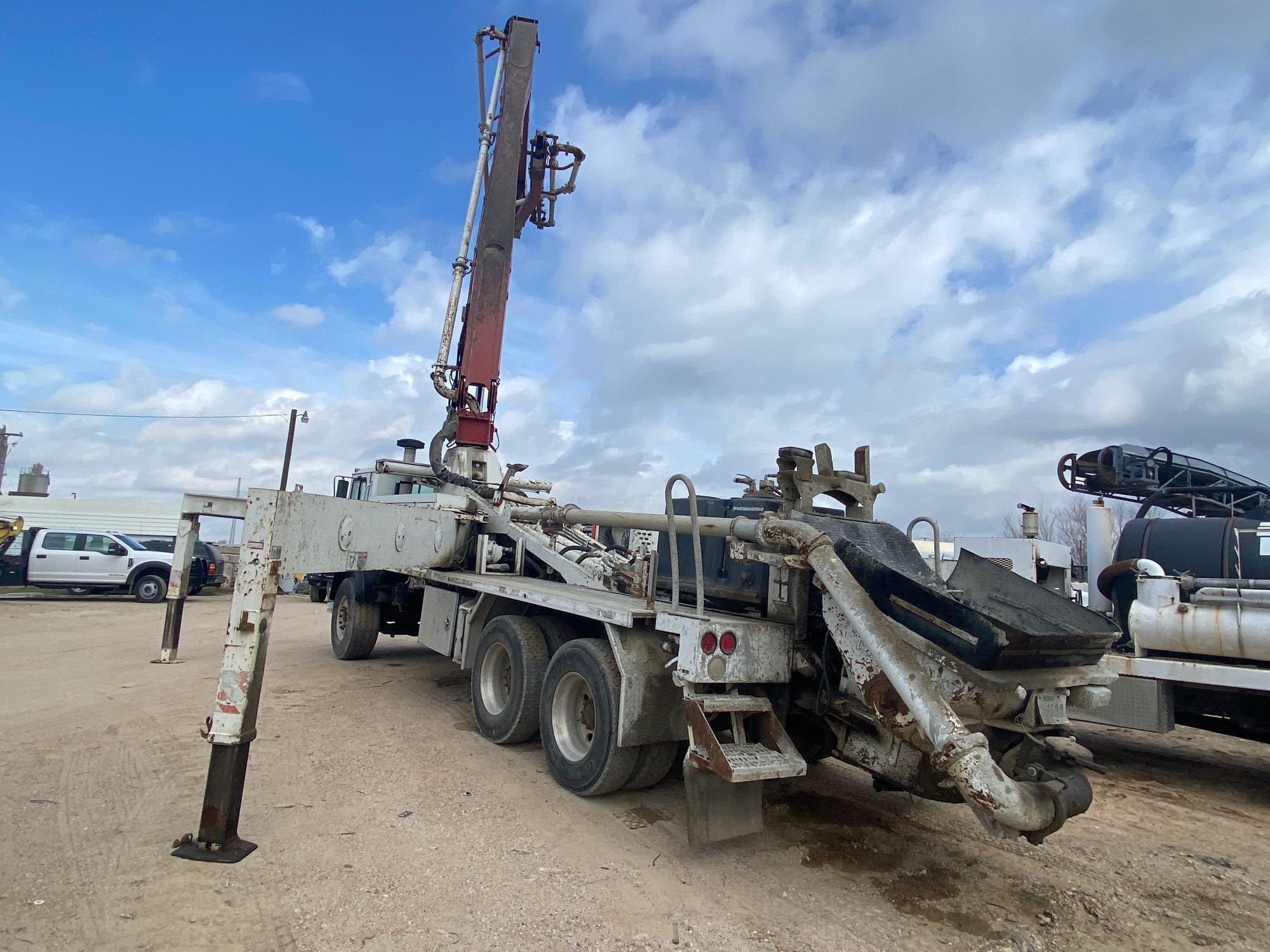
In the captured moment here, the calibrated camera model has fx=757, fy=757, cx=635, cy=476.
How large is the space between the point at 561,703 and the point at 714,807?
1.79 meters

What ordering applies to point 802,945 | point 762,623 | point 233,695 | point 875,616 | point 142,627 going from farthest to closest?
point 142,627
point 762,623
point 233,695
point 875,616
point 802,945

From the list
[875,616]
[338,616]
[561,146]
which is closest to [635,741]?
[875,616]

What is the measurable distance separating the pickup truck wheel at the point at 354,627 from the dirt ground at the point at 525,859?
10.1 feet

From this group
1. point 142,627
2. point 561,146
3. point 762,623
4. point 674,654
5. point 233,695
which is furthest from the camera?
point 142,627

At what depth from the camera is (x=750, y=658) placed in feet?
14.0

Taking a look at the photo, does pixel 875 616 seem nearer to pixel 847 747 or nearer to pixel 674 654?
pixel 847 747

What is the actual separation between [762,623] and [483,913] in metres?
2.04

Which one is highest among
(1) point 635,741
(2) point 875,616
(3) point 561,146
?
(3) point 561,146

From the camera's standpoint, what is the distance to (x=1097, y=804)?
219 inches

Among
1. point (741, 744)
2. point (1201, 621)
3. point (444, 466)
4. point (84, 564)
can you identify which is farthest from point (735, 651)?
point (84, 564)

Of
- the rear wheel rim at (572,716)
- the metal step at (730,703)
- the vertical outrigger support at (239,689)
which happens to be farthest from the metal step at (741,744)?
the vertical outrigger support at (239,689)

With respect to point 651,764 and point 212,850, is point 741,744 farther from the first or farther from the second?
point 212,850

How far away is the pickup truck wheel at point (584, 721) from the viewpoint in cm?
489

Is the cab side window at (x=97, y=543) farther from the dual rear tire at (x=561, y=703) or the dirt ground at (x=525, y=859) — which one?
the dual rear tire at (x=561, y=703)
